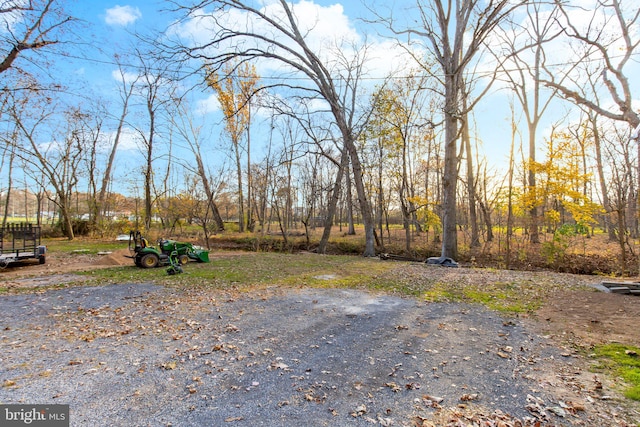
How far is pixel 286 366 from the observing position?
121 inches

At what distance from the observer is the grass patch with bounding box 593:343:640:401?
103 inches

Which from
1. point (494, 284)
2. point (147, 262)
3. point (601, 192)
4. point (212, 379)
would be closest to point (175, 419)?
point (212, 379)

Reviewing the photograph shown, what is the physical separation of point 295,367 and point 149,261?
7.16m

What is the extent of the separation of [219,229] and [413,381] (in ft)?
71.2

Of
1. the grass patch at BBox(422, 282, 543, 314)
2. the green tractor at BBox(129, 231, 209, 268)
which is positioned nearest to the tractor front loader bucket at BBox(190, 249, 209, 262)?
the green tractor at BBox(129, 231, 209, 268)

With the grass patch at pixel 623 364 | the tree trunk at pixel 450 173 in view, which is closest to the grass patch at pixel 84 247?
the tree trunk at pixel 450 173

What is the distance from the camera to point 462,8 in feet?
33.1

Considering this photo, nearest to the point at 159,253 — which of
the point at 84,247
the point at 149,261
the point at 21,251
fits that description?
the point at 149,261

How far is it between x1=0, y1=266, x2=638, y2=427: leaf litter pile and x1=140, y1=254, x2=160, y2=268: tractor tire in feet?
11.5

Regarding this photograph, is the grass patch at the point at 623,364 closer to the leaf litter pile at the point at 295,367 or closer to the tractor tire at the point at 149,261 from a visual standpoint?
the leaf litter pile at the point at 295,367

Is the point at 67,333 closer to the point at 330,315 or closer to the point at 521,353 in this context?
the point at 330,315

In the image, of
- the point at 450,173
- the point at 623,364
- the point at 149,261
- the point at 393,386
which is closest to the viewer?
the point at 393,386

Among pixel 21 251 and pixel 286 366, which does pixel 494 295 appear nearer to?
pixel 286 366

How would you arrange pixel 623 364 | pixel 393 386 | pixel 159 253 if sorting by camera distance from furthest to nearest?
pixel 159 253
pixel 623 364
pixel 393 386
